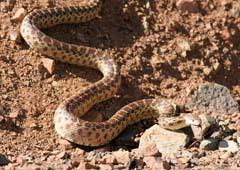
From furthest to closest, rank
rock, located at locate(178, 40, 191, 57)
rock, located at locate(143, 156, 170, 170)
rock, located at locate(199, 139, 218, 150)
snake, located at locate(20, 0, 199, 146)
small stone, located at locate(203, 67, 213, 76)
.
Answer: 1. rock, located at locate(178, 40, 191, 57)
2. small stone, located at locate(203, 67, 213, 76)
3. snake, located at locate(20, 0, 199, 146)
4. rock, located at locate(199, 139, 218, 150)
5. rock, located at locate(143, 156, 170, 170)

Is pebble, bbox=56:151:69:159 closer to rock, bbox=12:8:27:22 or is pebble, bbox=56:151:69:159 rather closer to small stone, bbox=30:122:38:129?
small stone, bbox=30:122:38:129

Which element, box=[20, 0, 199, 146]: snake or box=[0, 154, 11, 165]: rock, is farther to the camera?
box=[20, 0, 199, 146]: snake

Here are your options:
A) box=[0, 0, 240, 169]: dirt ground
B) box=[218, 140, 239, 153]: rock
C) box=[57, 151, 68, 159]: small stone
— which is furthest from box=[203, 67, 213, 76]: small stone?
box=[57, 151, 68, 159]: small stone

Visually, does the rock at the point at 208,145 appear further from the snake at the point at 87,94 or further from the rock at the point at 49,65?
the rock at the point at 49,65

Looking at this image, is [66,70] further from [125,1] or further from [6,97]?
[125,1]

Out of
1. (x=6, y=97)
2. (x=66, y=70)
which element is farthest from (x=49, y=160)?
(x=66, y=70)
